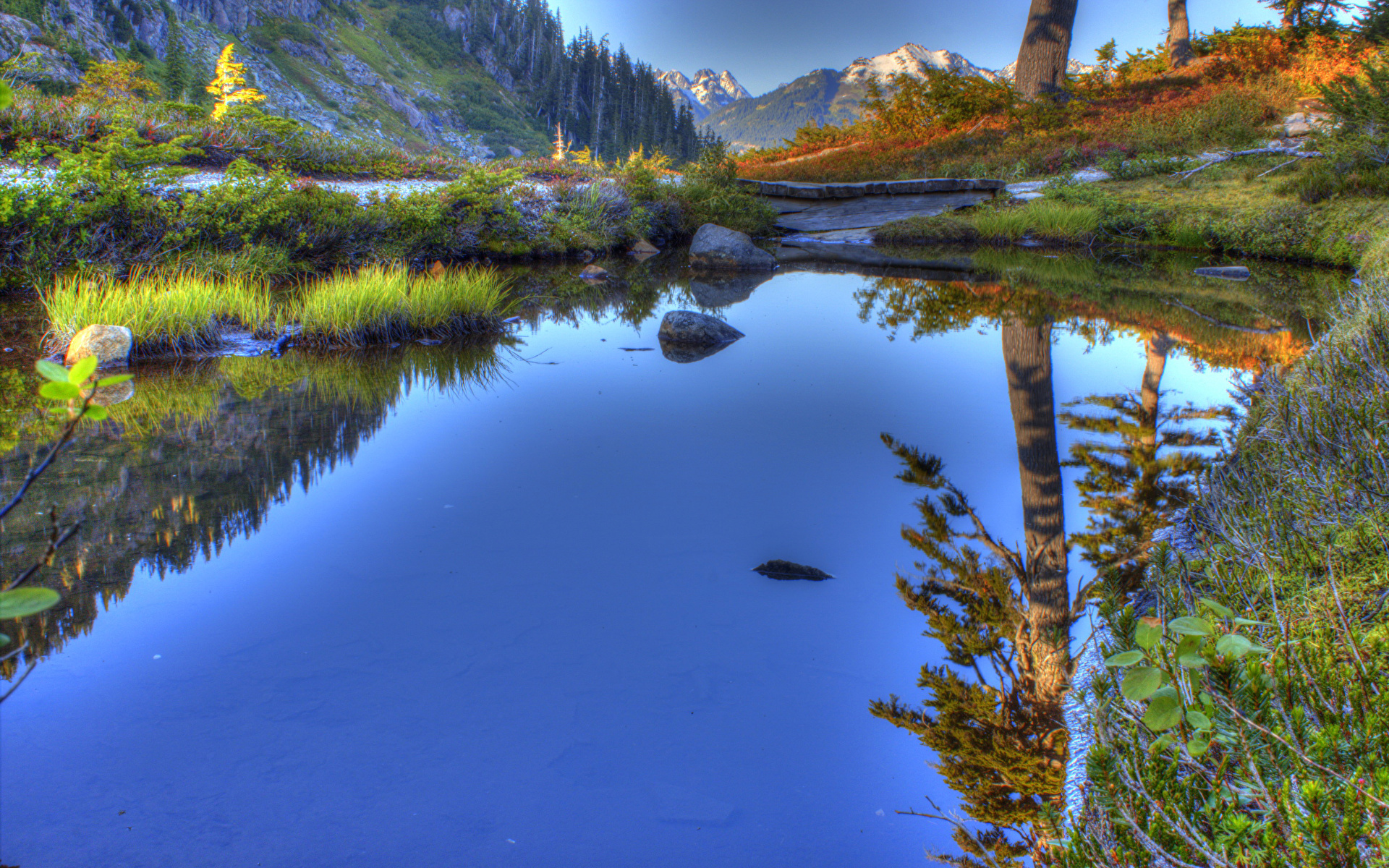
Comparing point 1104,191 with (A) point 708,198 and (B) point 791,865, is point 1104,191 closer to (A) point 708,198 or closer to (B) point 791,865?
(A) point 708,198

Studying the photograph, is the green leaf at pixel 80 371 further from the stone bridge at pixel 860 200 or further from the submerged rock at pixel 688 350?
the stone bridge at pixel 860 200

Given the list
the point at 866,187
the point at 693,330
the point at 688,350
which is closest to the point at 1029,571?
the point at 688,350

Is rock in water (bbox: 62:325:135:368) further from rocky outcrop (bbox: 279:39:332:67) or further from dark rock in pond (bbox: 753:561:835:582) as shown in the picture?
rocky outcrop (bbox: 279:39:332:67)

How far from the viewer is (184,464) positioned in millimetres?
3416

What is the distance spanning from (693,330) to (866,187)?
1082cm

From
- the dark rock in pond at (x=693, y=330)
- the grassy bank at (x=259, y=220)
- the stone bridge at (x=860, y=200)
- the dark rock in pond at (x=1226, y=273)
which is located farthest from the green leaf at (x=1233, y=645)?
the stone bridge at (x=860, y=200)

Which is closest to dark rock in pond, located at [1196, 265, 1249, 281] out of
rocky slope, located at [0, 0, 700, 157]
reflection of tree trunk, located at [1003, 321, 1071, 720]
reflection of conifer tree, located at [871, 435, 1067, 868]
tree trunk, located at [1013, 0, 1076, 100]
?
reflection of tree trunk, located at [1003, 321, 1071, 720]

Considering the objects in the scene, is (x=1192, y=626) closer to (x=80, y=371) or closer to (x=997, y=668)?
(x=997, y=668)

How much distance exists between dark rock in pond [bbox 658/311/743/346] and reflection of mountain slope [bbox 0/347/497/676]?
1715 mm

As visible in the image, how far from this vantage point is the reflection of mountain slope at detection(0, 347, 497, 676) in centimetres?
252

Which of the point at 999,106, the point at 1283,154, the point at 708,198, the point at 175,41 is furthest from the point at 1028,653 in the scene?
the point at 175,41

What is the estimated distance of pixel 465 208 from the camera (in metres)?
10.9

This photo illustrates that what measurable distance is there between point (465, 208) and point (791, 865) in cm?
1095

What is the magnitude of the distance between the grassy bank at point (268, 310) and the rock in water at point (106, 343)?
0.22 meters
